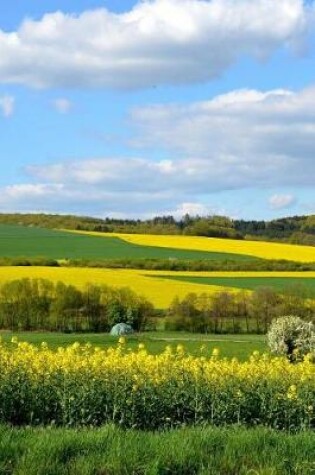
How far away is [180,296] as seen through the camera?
52.5m

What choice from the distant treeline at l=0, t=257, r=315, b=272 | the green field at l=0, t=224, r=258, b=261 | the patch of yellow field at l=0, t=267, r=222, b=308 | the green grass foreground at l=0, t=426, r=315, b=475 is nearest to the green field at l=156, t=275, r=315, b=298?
the patch of yellow field at l=0, t=267, r=222, b=308

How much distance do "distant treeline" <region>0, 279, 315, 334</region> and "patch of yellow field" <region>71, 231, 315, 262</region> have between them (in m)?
23.6

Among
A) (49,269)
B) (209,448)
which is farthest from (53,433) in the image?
(49,269)

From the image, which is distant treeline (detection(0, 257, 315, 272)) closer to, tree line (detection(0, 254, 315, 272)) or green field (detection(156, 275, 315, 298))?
tree line (detection(0, 254, 315, 272))

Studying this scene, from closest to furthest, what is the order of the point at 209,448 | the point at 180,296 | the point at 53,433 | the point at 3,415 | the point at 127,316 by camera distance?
the point at 209,448 → the point at 53,433 → the point at 3,415 → the point at 127,316 → the point at 180,296

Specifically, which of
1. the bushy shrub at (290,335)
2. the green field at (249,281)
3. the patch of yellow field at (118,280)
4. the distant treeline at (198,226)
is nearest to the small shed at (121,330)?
the patch of yellow field at (118,280)

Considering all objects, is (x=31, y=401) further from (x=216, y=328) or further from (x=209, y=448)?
(x=216, y=328)

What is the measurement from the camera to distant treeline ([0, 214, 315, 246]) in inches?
3900

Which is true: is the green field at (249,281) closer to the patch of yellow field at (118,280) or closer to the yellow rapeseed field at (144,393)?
the patch of yellow field at (118,280)

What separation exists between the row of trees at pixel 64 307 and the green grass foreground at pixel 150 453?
40.7 meters

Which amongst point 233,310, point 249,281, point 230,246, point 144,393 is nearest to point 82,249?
point 230,246

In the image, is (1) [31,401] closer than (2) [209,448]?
No

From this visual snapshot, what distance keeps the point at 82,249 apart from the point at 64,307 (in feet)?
90.4

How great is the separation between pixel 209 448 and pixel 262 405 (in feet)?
10.3
